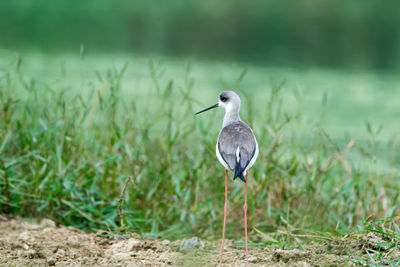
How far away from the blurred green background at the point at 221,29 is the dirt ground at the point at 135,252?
8.92 meters

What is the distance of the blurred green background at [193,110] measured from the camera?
15.2 ft

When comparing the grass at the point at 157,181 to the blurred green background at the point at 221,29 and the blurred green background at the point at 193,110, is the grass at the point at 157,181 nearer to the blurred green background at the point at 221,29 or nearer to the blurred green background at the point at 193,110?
the blurred green background at the point at 193,110

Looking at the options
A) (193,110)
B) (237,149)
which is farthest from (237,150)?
(193,110)

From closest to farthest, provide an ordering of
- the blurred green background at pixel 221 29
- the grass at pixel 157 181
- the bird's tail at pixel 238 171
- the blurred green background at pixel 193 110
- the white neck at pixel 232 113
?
the bird's tail at pixel 238 171
the white neck at pixel 232 113
the grass at pixel 157 181
the blurred green background at pixel 193 110
the blurred green background at pixel 221 29

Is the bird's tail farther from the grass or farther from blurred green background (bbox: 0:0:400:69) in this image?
blurred green background (bbox: 0:0:400:69)

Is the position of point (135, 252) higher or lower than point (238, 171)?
lower

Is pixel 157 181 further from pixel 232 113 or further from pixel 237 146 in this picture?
pixel 237 146

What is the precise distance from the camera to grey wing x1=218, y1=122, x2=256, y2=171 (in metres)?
3.31

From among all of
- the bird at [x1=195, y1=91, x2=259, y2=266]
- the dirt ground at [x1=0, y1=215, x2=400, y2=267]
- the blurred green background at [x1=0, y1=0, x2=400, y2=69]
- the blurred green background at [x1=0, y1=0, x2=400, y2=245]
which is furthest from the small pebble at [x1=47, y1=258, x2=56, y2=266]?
the blurred green background at [x1=0, y1=0, x2=400, y2=69]

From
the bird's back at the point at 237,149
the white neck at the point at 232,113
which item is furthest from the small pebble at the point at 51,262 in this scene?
the white neck at the point at 232,113

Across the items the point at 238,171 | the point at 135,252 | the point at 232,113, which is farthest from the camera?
the point at 232,113

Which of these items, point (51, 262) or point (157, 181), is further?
point (157, 181)

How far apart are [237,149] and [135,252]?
877 mm

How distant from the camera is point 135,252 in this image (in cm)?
348
